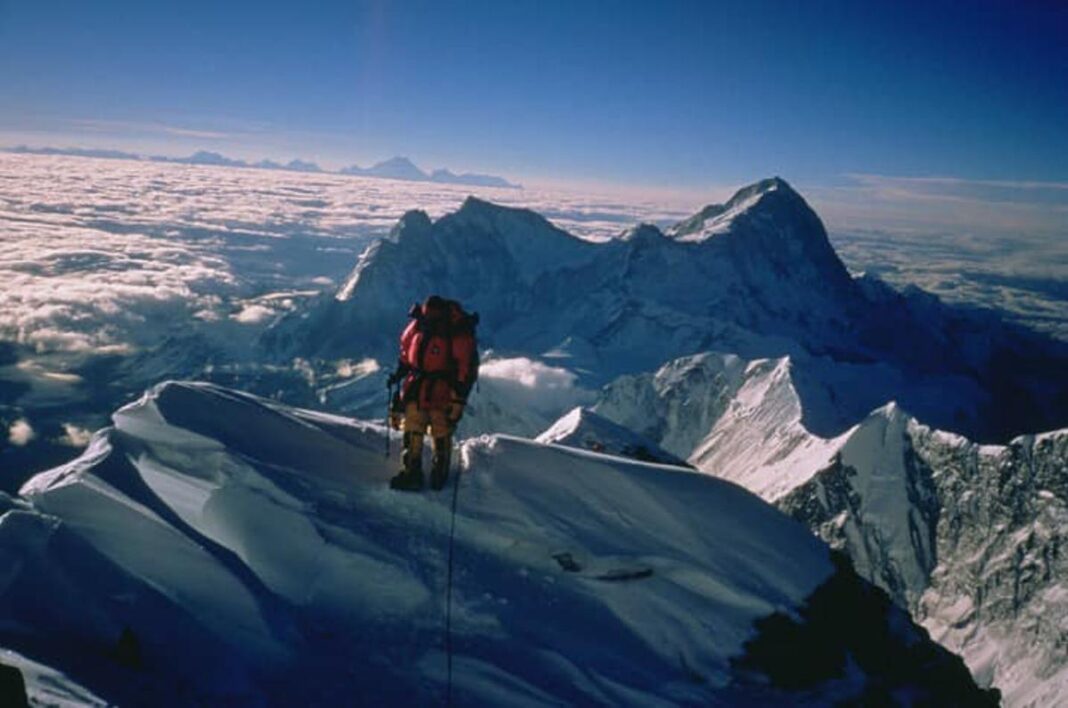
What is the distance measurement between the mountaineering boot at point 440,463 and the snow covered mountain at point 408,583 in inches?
14.2

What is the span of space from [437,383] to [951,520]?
116220 millimetres

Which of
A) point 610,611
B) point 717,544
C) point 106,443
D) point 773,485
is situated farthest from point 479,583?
point 773,485

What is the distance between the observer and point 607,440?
28.5 meters

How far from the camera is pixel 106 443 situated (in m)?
14.0

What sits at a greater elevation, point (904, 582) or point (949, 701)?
point (949, 701)

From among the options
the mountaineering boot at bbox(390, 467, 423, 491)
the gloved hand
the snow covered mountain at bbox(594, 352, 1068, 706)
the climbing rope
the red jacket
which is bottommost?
the snow covered mountain at bbox(594, 352, 1068, 706)

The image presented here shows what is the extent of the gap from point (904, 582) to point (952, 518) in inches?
490

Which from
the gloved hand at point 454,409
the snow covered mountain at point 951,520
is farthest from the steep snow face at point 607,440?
the snow covered mountain at point 951,520

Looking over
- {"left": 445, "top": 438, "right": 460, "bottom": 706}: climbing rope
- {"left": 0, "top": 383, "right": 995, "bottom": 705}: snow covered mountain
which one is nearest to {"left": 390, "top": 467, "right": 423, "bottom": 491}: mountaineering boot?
{"left": 0, "top": 383, "right": 995, "bottom": 705}: snow covered mountain

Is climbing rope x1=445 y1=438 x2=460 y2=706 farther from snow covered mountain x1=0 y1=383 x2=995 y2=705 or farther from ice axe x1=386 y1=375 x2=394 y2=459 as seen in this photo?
ice axe x1=386 y1=375 x2=394 y2=459

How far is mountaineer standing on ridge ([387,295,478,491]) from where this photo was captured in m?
14.9

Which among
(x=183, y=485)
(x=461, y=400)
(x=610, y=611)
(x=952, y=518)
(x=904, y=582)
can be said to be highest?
(x=461, y=400)

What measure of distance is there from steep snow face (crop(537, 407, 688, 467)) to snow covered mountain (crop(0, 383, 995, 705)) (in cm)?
701

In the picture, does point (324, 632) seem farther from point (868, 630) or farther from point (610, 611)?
point (868, 630)
